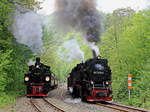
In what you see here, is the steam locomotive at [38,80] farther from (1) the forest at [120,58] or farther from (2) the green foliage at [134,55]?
(2) the green foliage at [134,55]

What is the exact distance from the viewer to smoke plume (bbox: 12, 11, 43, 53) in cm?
1936

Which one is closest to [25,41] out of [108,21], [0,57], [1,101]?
[0,57]

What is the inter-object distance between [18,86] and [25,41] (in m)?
5.54

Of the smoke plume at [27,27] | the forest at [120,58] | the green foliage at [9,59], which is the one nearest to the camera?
the green foliage at [9,59]

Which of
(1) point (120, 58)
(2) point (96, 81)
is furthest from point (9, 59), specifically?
(1) point (120, 58)

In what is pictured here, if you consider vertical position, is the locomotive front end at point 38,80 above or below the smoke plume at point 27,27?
below

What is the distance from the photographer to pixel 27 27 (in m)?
19.6

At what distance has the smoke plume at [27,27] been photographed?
19.4 meters

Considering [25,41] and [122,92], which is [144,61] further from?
[25,41]

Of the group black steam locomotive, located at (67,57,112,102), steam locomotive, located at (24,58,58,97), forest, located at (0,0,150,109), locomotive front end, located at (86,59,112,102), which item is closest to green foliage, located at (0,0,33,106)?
forest, located at (0,0,150,109)

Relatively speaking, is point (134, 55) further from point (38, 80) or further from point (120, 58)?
point (38, 80)

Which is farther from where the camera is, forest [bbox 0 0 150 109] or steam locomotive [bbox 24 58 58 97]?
steam locomotive [bbox 24 58 58 97]

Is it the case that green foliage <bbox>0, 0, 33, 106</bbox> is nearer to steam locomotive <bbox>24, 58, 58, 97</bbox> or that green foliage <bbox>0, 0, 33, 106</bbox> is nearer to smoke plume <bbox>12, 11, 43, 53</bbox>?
smoke plume <bbox>12, 11, 43, 53</bbox>

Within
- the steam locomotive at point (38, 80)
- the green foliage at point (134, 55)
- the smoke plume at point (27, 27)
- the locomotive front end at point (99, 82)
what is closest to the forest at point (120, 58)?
the green foliage at point (134, 55)
